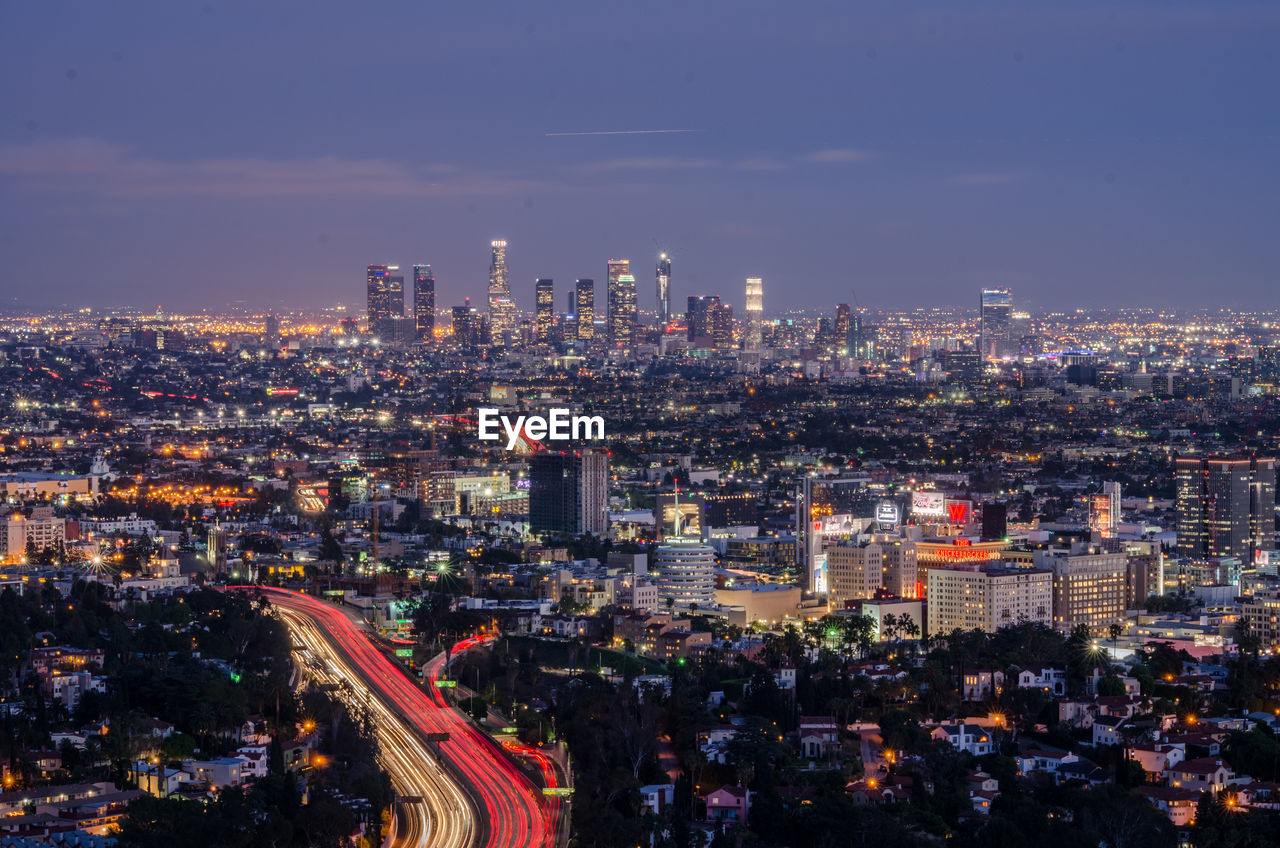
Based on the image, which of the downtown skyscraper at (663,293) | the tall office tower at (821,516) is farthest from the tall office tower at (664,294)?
the tall office tower at (821,516)

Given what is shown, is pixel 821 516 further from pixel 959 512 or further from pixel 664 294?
pixel 664 294

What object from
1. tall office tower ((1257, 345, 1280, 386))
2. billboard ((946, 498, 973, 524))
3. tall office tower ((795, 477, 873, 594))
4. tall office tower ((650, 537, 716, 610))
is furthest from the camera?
tall office tower ((1257, 345, 1280, 386))

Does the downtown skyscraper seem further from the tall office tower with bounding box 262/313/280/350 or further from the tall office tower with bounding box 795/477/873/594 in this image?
the tall office tower with bounding box 795/477/873/594

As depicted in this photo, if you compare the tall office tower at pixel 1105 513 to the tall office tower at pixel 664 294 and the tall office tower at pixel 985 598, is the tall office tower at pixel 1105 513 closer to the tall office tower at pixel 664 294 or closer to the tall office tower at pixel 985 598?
the tall office tower at pixel 985 598

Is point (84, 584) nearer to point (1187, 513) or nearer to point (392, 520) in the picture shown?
point (392, 520)

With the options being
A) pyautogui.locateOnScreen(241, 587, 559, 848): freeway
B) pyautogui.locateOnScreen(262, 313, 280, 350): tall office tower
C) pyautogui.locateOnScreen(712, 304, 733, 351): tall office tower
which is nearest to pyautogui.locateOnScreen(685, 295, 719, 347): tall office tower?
pyautogui.locateOnScreen(712, 304, 733, 351): tall office tower
